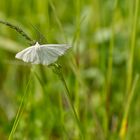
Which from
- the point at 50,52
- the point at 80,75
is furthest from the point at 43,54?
the point at 80,75

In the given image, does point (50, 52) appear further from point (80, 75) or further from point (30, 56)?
point (80, 75)

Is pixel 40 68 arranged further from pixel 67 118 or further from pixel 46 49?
pixel 46 49

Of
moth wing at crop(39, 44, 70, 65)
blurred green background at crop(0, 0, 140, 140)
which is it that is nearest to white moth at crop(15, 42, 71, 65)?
moth wing at crop(39, 44, 70, 65)

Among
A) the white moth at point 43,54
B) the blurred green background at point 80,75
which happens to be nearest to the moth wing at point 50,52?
the white moth at point 43,54

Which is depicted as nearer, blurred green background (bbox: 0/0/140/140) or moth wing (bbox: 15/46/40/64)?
moth wing (bbox: 15/46/40/64)

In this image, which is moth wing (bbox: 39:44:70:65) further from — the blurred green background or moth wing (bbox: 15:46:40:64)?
the blurred green background

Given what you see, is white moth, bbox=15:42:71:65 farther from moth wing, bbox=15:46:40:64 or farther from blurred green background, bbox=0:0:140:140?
blurred green background, bbox=0:0:140:140

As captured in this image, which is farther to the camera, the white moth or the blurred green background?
the blurred green background
